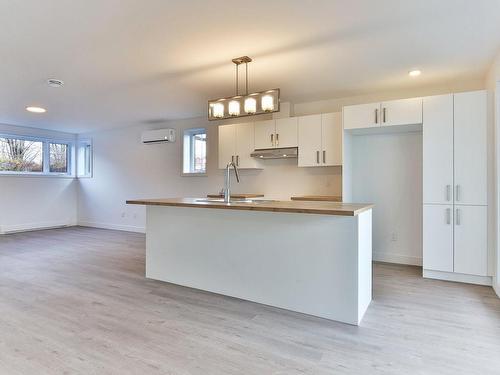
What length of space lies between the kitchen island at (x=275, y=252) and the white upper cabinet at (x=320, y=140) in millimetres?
1567

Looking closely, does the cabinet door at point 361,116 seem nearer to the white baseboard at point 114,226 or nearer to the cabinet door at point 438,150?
the cabinet door at point 438,150

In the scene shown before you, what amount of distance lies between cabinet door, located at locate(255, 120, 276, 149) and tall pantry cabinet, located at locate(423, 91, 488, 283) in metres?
2.05

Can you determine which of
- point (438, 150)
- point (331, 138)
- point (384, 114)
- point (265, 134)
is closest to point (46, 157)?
point (265, 134)

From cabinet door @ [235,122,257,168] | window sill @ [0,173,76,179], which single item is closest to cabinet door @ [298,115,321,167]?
cabinet door @ [235,122,257,168]

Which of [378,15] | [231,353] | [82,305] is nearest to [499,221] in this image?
[378,15]

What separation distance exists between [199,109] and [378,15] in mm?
3562

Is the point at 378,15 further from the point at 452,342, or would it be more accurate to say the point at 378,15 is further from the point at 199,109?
the point at 199,109

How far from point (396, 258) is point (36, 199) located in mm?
7695

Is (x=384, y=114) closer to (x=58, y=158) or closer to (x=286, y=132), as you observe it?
(x=286, y=132)

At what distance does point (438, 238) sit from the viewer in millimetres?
3521

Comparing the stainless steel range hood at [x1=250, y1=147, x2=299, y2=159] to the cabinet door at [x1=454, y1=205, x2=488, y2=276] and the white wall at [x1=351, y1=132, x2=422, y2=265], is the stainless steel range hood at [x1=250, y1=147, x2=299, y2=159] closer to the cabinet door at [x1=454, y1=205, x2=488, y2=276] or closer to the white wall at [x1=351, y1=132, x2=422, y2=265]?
the white wall at [x1=351, y1=132, x2=422, y2=265]

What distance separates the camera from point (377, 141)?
14.2ft

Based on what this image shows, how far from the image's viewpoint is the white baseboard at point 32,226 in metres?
6.57

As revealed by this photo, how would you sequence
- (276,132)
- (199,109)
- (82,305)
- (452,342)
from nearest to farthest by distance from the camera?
1. (452,342)
2. (82,305)
3. (276,132)
4. (199,109)
